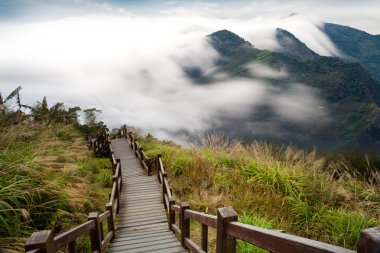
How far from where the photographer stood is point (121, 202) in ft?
34.9

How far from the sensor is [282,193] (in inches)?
336

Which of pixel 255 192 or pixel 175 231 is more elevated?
pixel 255 192

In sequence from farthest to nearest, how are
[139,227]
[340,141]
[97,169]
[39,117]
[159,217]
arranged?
[340,141]
[39,117]
[97,169]
[159,217]
[139,227]

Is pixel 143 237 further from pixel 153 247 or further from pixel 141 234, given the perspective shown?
pixel 153 247

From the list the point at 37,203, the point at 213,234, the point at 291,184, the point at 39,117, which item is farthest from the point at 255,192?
the point at 39,117

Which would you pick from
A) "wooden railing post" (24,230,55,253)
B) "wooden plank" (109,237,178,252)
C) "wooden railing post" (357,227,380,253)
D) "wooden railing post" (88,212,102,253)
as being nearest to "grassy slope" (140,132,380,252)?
"wooden plank" (109,237,178,252)

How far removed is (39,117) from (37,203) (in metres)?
11.8

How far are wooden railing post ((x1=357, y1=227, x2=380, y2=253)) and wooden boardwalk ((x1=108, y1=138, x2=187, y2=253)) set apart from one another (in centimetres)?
514

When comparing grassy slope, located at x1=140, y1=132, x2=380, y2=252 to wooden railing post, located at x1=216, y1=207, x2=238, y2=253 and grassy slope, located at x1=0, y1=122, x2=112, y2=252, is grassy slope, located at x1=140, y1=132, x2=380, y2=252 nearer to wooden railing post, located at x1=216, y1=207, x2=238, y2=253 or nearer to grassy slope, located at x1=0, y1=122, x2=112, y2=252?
wooden railing post, located at x1=216, y1=207, x2=238, y2=253

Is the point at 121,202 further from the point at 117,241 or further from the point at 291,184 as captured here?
the point at 291,184

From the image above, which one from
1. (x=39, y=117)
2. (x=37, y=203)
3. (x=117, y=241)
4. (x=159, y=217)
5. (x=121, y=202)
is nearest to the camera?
(x=37, y=203)

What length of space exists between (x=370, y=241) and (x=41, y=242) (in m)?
3.04

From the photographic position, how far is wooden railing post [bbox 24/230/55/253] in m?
3.21

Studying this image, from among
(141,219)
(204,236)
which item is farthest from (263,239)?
(141,219)
